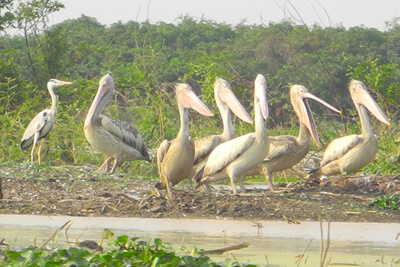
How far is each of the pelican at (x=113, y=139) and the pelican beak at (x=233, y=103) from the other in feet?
6.55

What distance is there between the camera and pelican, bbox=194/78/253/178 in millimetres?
9281

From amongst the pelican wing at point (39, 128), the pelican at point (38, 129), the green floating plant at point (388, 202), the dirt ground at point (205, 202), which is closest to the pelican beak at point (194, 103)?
the dirt ground at point (205, 202)

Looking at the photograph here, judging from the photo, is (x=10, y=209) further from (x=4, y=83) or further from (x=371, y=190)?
(x=4, y=83)

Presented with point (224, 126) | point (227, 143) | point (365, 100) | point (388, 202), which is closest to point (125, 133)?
point (224, 126)

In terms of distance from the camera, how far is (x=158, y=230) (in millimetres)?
6203

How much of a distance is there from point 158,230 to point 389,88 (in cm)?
694

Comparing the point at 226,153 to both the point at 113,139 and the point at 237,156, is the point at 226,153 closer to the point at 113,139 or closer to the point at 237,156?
the point at 237,156

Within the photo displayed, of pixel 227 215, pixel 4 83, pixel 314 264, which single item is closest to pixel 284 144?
pixel 227 215

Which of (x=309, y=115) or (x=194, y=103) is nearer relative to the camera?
(x=194, y=103)

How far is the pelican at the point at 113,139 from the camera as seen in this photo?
11602mm

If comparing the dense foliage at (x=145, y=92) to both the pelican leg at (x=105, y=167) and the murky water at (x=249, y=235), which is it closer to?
the pelican leg at (x=105, y=167)

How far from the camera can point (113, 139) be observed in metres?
11.6

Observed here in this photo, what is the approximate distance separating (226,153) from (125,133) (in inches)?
142

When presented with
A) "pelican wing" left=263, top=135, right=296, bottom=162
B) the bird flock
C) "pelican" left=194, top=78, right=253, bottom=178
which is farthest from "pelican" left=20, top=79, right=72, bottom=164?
"pelican wing" left=263, top=135, right=296, bottom=162
